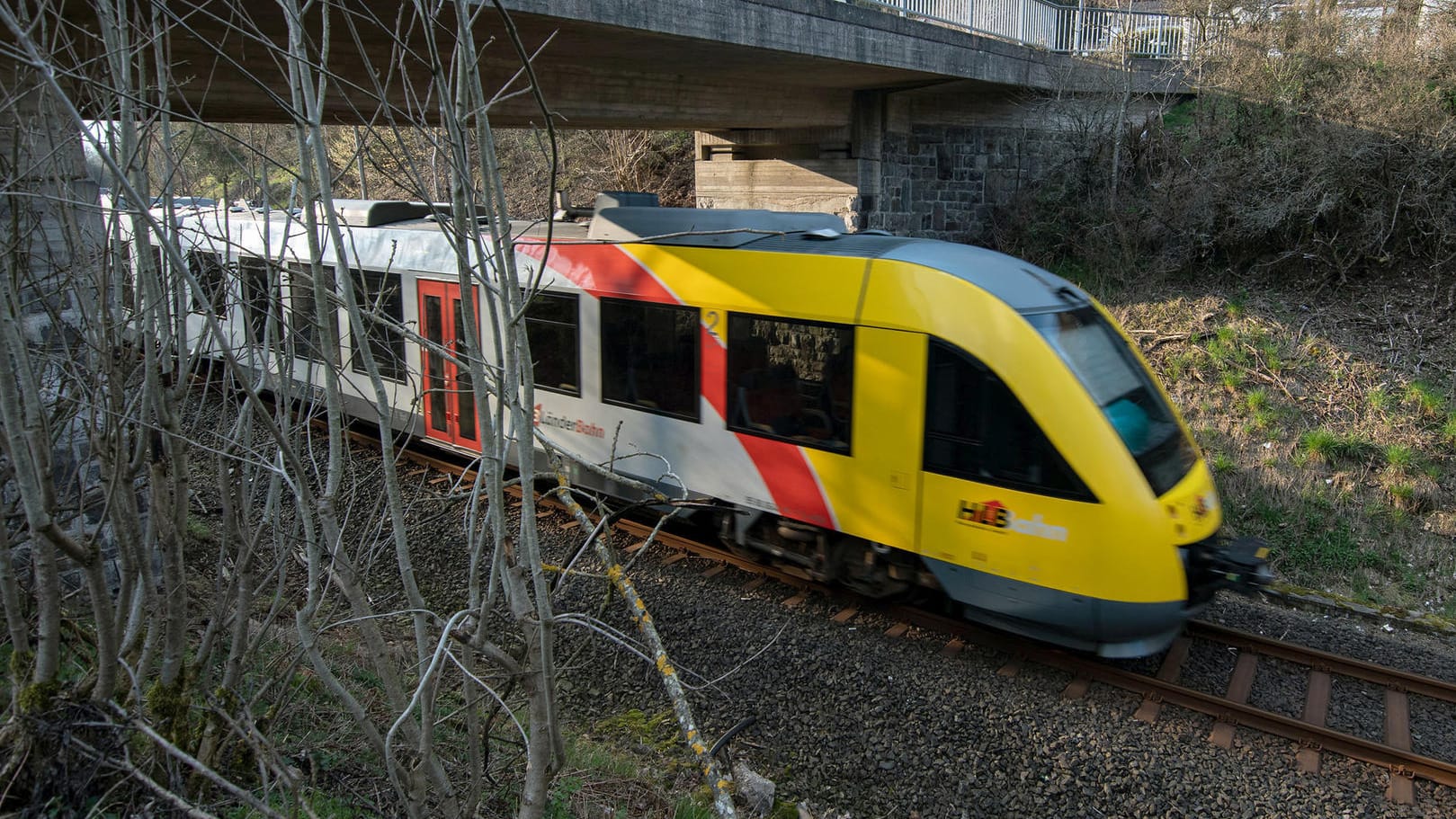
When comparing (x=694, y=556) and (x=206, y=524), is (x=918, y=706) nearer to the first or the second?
(x=694, y=556)

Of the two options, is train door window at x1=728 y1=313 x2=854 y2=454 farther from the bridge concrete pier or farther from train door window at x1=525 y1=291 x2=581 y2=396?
the bridge concrete pier

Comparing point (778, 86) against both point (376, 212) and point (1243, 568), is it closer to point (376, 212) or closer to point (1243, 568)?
point (376, 212)

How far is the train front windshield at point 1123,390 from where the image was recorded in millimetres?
5727

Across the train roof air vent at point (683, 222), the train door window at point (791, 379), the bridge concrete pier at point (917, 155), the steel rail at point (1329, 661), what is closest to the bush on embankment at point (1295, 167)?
the bridge concrete pier at point (917, 155)

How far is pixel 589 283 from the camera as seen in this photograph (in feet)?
26.5

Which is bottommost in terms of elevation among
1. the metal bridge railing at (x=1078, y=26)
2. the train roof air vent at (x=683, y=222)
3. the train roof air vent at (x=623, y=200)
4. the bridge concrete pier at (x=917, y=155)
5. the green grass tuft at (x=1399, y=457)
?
the green grass tuft at (x=1399, y=457)

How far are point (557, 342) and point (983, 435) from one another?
162 inches

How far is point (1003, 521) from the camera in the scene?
230 inches

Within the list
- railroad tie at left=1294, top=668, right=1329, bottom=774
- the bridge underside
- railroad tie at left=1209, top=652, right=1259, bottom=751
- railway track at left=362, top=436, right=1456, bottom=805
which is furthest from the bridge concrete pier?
railroad tie at left=1294, top=668, right=1329, bottom=774

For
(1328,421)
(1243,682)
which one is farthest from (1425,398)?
(1243,682)

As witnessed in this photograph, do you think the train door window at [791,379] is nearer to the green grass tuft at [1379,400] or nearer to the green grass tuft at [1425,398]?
the green grass tuft at [1379,400]

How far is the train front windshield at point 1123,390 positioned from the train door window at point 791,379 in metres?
1.32

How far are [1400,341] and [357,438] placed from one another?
12355 mm

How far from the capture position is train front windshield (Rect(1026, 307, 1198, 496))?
573 centimetres
